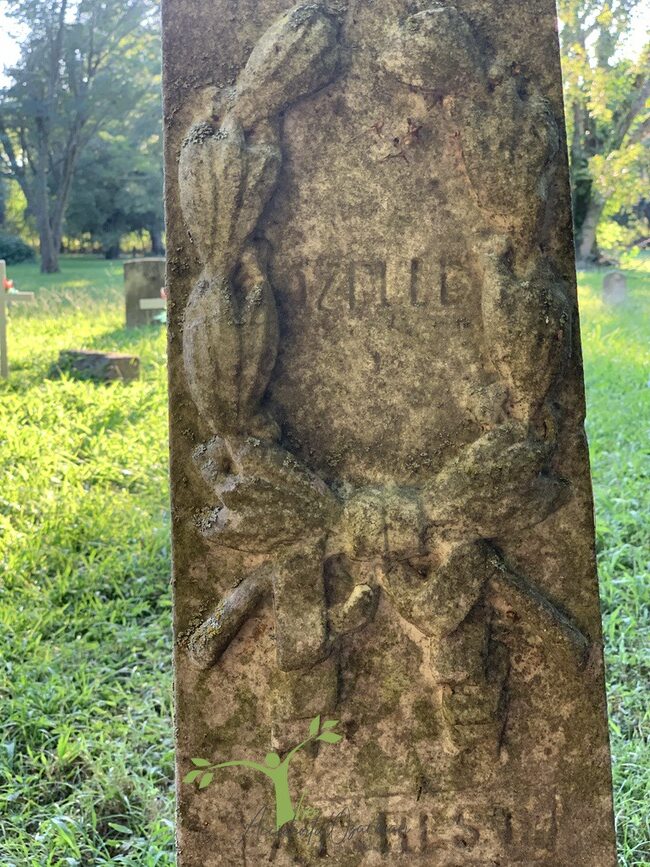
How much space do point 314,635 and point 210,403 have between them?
0.41 meters

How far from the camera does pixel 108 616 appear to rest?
3.25 metres

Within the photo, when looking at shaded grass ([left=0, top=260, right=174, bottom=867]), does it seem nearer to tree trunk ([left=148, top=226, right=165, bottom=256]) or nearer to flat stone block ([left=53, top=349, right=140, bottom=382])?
flat stone block ([left=53, top=349, right=140, bottom=382])

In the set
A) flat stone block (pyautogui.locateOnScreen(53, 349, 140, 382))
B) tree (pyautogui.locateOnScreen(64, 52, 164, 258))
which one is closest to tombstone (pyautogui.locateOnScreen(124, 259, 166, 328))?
flat stone block (pyautogui.locateOnScreen(53, 349, 140, 382))

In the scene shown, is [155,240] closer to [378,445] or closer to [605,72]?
[605,72]

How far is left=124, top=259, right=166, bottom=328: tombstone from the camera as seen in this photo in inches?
397

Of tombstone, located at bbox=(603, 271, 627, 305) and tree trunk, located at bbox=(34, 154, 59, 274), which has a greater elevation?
tree trunk, located at bbox=(34, 154, 59, 274)

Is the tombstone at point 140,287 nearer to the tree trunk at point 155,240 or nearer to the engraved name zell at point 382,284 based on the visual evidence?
the engraved name zell at point 382,284

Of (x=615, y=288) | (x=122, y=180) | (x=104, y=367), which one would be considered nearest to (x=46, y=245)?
(x=122, y=180)

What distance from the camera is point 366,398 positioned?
4.78 feet

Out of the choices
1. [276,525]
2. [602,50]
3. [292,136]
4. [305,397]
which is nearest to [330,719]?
[276,525]

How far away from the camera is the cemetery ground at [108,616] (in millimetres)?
2236

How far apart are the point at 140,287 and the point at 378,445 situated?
29.8 ft

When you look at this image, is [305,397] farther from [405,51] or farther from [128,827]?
[128,827]

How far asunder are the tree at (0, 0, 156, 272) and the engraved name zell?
754 inches
